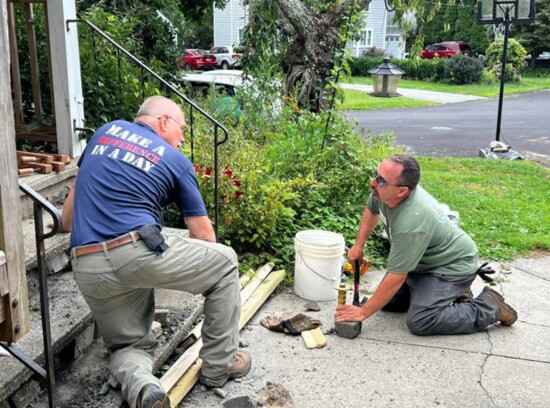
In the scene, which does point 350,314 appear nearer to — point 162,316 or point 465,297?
point 465,297

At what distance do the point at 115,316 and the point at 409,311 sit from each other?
2.09 m

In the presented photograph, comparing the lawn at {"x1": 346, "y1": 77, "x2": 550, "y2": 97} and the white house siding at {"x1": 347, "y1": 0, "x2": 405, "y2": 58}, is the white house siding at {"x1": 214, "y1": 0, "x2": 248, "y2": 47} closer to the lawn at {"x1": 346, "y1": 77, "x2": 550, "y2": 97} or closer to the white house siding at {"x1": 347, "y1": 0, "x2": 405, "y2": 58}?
the white house siding at {"x1": 347, "y1": 0, "x2": 405, "y2": 58}

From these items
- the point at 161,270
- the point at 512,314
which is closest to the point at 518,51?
the point at 512,314

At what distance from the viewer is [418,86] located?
27812 millimetres

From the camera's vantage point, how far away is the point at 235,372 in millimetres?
3541

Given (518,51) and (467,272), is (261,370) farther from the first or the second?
(518,51)

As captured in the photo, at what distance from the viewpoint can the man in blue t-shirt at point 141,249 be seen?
2.95 metres

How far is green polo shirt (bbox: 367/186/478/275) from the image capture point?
394 centimetres

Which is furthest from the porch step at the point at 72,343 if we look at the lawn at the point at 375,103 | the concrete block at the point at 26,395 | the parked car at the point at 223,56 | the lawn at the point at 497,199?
the parked car at the point at 223,56

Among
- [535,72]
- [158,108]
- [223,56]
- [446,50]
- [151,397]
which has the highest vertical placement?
[446,50]

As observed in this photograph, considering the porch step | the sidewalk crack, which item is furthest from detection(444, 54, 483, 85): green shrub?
the porch step

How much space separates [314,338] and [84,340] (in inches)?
59.1

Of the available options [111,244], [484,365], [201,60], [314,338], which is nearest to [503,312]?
[484,365]

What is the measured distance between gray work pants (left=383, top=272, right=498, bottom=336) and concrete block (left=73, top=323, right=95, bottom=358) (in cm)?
212
